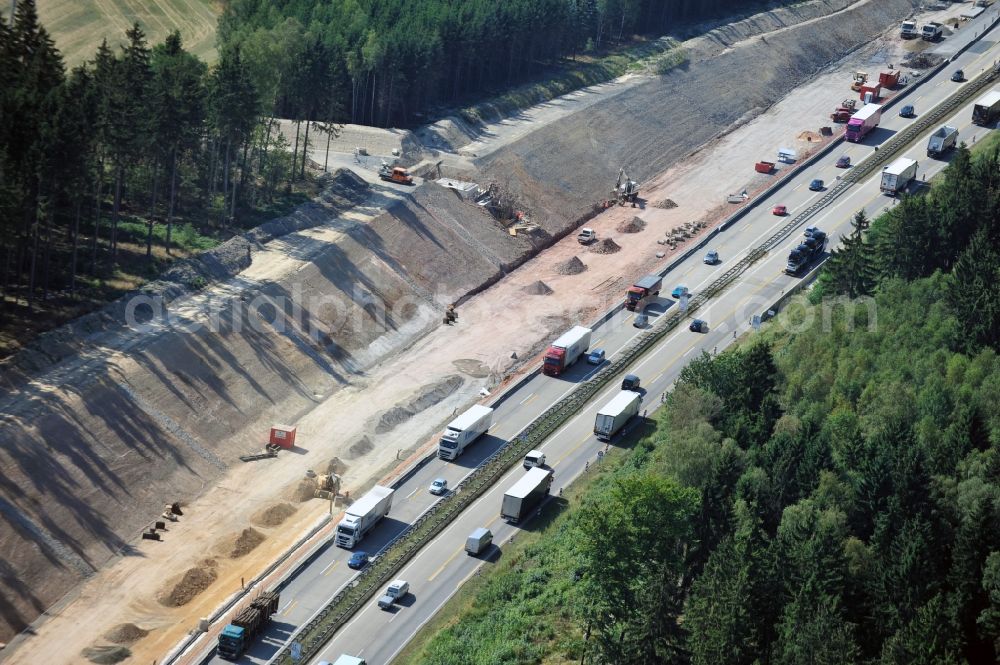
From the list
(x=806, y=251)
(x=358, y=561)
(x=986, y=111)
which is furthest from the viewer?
(x=986, y=111)

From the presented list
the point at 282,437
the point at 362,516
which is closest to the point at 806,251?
the point at 282,437

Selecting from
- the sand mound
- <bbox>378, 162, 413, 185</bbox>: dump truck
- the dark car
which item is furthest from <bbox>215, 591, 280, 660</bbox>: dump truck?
<bbox>378, 162, 413, 185</bbox>: dump truck

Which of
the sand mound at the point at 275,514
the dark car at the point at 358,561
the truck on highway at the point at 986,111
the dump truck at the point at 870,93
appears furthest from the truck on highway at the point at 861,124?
the dark car at the point at 358,561

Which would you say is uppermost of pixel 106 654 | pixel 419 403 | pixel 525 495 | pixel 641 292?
pixel 641 292

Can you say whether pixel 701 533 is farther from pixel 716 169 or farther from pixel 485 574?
pixel 716 169

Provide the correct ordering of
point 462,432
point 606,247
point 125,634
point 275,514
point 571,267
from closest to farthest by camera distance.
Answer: point 125,634
point 275,514
point 462,432
point 571,267
point 606,247

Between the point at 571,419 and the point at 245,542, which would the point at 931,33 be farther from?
the point at 245,542

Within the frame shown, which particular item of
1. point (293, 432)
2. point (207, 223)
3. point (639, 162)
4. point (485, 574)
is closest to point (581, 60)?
point (639, 162)
